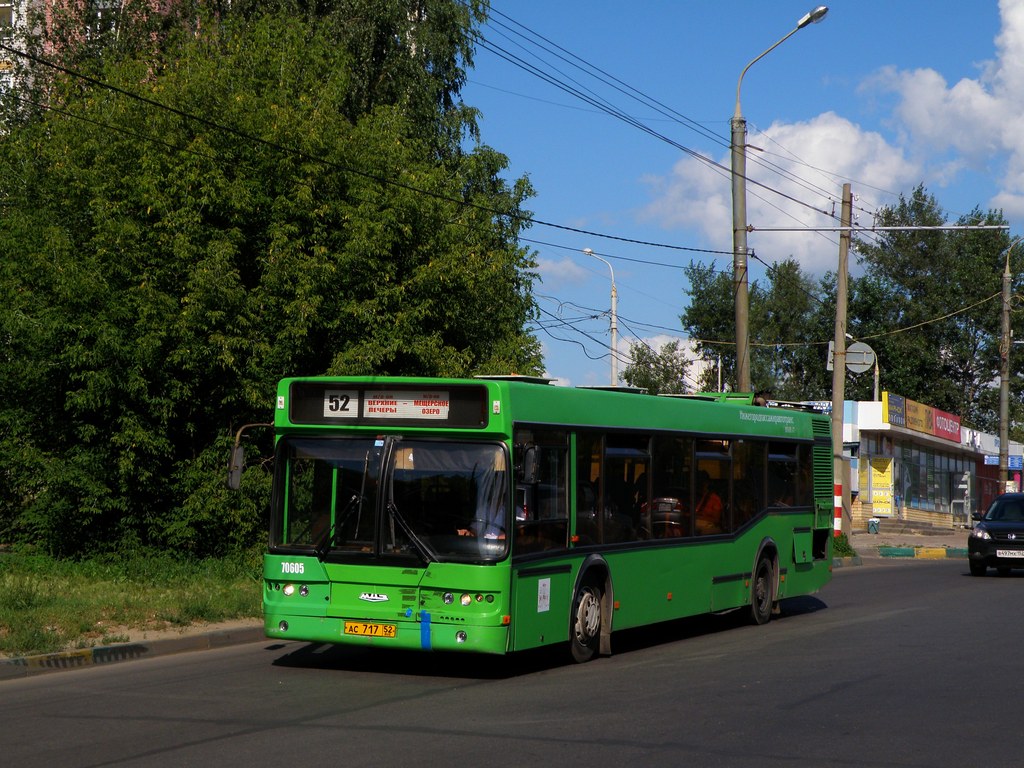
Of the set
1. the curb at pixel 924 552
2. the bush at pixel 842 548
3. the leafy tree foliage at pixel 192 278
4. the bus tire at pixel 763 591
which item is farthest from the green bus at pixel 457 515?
the curb at pixel 924 552

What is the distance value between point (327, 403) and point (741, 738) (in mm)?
4872

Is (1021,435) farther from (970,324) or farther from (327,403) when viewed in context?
(327,403)

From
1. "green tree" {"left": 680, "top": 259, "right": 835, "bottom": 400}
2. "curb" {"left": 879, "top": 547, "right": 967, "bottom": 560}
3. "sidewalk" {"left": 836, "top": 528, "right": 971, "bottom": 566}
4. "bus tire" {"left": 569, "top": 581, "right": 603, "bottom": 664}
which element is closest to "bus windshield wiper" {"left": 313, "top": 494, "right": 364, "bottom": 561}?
"bus tire" {"left": 569, "top": 581, "right": 603, "bottom": 664}

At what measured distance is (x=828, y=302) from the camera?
82.8 m

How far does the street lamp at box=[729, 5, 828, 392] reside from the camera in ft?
80.7

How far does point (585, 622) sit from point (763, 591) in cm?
491

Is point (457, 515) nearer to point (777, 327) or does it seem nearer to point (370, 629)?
point (370, 629)

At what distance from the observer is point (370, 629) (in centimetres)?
1105

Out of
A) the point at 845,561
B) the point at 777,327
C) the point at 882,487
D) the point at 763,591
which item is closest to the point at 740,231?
the point at 845,561

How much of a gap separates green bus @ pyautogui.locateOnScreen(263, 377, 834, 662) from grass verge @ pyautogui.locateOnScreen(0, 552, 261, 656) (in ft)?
7.97

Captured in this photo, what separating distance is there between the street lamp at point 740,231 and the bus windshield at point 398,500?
46.0 ft

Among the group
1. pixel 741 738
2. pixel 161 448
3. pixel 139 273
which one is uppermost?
pixel 139 273

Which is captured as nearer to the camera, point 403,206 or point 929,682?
point 929,682

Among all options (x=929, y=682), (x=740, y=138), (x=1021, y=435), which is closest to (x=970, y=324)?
(x=1021, y=435)
